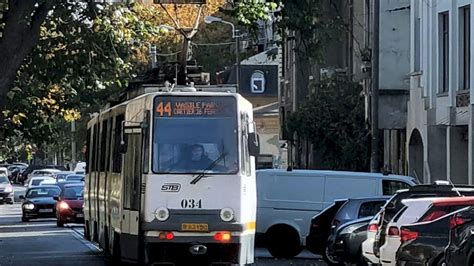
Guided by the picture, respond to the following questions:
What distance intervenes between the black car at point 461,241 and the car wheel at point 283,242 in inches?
497

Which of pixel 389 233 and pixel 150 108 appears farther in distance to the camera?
pixel 150 108

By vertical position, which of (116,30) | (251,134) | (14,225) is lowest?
(14,225)

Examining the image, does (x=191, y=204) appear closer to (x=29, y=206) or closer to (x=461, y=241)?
(x=461, y=241)

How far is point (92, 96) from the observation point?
1281 inches

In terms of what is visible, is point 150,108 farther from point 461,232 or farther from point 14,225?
point 14,225

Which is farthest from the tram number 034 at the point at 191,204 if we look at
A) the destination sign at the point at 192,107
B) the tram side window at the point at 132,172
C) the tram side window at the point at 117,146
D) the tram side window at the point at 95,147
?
the tram side window at the point at 95,147

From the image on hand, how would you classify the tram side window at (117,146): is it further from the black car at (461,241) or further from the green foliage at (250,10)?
the black car at (461,241)

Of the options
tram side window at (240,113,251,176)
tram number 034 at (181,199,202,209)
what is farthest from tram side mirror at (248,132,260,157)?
tram number 034 at (181,199,202,209)

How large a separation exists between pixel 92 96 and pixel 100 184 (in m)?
6.88

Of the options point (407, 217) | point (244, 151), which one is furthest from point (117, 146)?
point (407, 217)

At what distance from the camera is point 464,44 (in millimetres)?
32812

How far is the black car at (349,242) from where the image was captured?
22.4m

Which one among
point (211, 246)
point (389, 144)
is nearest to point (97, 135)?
point (211, 246)

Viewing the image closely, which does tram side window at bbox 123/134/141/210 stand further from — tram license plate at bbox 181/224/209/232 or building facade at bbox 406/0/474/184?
building facade at bbox 406/0/474/184
